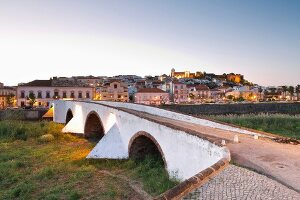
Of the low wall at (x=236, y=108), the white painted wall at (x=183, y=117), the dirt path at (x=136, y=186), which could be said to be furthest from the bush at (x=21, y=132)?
the low wall at (x=236, y=108)

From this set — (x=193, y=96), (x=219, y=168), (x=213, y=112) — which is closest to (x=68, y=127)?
(x=219, y=168)

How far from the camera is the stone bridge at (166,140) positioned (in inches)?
323

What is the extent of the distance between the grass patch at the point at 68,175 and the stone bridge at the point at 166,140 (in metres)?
0.70

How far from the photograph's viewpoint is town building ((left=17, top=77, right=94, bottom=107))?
58.0 meters

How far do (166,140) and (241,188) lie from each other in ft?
16.9

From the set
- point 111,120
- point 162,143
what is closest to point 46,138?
point 111,120

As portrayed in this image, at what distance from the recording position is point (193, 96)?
85.0m

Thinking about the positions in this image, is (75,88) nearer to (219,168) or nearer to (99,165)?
(99,165)

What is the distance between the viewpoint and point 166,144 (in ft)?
37.4

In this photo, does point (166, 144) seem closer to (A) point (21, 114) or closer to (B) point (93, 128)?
(B) point (93, 128)

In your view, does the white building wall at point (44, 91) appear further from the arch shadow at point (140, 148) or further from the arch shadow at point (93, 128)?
the arch shadow at point (140, 148)

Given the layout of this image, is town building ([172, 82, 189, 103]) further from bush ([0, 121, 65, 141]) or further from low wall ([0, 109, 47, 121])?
bush ([0, 121, 65, 141])

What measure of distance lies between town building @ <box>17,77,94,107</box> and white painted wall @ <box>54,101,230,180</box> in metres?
36.7

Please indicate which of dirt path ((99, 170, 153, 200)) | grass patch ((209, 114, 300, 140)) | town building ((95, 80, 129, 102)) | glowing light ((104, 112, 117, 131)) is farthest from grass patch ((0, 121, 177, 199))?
town building ((95, 80, 129, 102))
